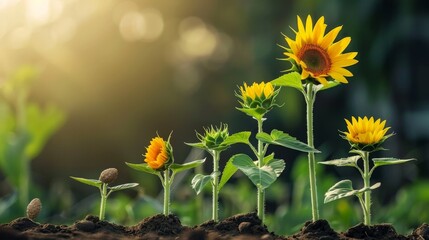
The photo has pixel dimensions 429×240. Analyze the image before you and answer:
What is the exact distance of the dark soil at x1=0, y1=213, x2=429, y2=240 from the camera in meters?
1.28

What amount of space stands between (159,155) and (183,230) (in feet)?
0.44

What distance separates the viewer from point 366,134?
1.33 metres

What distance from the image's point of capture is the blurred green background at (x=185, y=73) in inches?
247

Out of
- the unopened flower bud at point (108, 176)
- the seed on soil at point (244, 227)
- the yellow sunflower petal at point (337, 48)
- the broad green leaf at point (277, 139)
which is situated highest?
the yellow sunflower petal at point (337, 48)

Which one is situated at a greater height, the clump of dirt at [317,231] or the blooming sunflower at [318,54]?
the blooming sunflower at [318,54]

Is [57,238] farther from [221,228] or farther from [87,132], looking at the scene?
[87,132]

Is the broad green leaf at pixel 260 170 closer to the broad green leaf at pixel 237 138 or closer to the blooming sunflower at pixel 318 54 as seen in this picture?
the broad green leaf at pixel 237 138

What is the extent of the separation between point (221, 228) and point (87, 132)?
623 cm

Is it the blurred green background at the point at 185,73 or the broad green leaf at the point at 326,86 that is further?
the blurred green background at the point at 185,73

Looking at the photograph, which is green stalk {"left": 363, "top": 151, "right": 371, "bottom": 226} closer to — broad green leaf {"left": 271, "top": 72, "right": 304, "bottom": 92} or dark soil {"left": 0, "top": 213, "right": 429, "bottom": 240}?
dark soil {"left": 0, "top": 213, "right": 429, "bottom": 240}

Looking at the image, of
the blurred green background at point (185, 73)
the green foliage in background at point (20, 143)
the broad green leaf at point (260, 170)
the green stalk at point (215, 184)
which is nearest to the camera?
the broad green leaf at point (260, 170)

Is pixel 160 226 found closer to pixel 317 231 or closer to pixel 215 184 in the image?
pixel 215 184

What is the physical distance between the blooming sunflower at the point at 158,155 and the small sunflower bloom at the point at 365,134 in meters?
0.30

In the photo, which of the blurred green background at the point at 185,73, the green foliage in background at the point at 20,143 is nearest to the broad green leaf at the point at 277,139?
the green foliage in background at the point at 20,143
